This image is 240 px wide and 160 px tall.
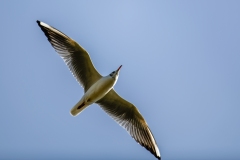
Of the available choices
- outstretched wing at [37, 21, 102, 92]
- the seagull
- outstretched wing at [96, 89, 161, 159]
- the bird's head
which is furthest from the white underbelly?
outstretched wing at [96, 89, 161, 159]

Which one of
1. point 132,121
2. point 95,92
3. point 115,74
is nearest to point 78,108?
point 95,92

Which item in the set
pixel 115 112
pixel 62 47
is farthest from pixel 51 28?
pixel 115 112

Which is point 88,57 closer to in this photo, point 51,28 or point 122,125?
point 51,28

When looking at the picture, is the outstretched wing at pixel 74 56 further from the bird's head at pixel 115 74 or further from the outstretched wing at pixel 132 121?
the outstretched wing at pixel 132 121

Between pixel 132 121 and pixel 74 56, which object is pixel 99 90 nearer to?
pixel 74 56

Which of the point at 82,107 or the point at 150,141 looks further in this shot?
the point at 150,141

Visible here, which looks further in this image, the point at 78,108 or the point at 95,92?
the point at 78,108

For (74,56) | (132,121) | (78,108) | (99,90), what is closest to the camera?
(99,90)

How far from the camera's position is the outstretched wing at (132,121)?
1113cm

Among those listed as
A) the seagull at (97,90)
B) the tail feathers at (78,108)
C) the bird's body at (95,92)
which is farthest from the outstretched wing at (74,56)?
the tail feathers at (78,108)

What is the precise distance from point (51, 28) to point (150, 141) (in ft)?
10.4

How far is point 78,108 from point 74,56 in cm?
107

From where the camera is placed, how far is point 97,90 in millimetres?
10406

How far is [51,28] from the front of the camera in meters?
10.6
